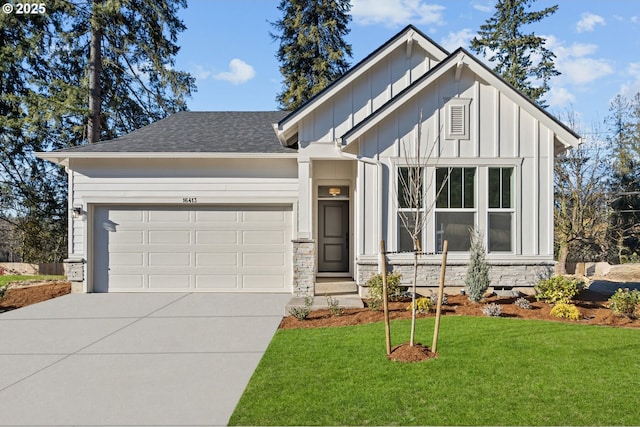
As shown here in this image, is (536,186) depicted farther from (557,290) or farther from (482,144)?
(557,290)

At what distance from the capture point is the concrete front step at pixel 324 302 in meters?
8.88

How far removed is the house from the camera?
1010 cm

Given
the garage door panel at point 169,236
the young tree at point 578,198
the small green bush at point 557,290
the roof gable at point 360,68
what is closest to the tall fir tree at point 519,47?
the young tree at point 578,198

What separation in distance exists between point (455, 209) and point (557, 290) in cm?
258

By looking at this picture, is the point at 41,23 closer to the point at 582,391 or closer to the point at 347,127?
the point at 347,127

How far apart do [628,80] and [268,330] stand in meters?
23.6

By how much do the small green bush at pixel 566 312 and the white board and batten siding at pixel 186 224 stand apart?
610 centimetres

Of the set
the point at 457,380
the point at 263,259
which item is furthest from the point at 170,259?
the point at 457,380

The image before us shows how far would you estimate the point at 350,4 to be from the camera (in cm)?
2569

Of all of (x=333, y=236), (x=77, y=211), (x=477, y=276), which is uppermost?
(x=77, y=211)

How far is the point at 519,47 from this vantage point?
2598cm

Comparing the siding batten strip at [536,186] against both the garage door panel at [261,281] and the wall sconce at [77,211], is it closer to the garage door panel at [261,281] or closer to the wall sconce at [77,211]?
the garage door panel at [261,281]

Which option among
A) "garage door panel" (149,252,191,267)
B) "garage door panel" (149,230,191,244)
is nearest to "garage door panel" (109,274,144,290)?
"garage door panel" (149,252,191,267)

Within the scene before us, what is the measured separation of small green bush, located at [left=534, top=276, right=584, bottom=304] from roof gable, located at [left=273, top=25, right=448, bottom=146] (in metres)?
5.92
